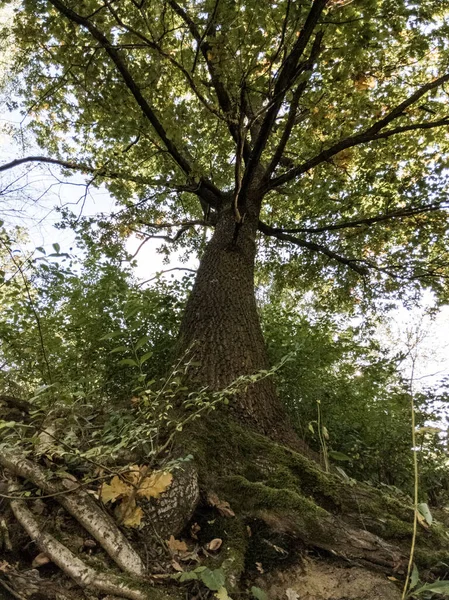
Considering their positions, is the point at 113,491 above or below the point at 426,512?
below

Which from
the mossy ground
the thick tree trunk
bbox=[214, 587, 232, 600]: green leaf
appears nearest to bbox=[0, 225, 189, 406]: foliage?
the thick tree trunk

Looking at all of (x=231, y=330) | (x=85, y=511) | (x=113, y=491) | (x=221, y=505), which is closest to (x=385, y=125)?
(x=231, y=330)

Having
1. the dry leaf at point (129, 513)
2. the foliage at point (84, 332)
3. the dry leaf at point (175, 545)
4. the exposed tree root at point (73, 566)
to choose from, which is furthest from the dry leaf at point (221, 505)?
the foliage at point (84, 332)

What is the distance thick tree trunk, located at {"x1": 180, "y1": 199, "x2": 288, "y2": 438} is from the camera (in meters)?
2.67

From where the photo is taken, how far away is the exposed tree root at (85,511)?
55.3 inches

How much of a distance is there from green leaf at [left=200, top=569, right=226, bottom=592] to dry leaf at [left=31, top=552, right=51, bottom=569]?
2.10 feet

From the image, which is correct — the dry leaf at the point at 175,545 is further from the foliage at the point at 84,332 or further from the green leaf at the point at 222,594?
the foliage at the point at 84,332

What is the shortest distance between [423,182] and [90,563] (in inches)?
244

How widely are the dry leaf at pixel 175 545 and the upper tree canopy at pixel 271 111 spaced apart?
103 inches

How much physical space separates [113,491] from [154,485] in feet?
0.61

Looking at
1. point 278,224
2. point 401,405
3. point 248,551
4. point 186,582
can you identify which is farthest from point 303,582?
point 278,224

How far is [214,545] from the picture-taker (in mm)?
1620

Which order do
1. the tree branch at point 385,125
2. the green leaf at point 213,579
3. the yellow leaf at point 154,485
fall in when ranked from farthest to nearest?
the tree branch at point 385,125 → the yellow leaf at point 154,485 → the green leaf at point 213,579

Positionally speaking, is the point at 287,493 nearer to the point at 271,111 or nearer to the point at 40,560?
the point at 40,560
